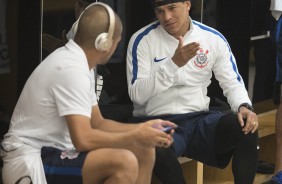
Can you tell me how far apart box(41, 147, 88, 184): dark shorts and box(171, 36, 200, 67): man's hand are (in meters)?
0.91

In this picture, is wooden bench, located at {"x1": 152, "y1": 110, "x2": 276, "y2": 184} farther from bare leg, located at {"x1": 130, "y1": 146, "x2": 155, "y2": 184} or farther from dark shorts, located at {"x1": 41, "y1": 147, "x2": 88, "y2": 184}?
dark shorts, located at {"x1": 41, "y1": 147, "x2": 88, "y2": 184}

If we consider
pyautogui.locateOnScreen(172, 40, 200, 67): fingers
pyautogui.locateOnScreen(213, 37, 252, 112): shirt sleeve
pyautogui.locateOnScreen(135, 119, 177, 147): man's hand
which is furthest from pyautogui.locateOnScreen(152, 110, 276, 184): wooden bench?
pyautogui.locateOnScreen(135, 119, 177, 147): man's hand

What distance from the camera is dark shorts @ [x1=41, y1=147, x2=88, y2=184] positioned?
3365 millimetres

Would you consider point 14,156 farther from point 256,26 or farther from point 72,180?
point 256,26

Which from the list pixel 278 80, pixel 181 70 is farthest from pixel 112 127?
pixel 278 80

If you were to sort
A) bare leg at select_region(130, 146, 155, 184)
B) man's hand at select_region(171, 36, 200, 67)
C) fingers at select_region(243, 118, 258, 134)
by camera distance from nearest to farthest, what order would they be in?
bare leg at select_region(130, 146, 155, 184)
man's hand at select_region(171, 36, 200, 67)
fingers at select_region(243, 118, 258, 134)

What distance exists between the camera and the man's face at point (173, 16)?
4.37 meters

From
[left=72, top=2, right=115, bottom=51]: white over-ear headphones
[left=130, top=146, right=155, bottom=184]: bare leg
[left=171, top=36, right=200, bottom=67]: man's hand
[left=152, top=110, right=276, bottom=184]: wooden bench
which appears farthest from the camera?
[left=152, top=110, right=276, bottom=184]: wooden bench

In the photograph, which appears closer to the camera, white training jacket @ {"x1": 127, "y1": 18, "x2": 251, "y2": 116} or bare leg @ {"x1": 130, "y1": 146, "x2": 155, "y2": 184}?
bare leg @ {"x1": 130, "y1": 146, "x2": 155, "y2": 184}

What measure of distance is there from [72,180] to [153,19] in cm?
176

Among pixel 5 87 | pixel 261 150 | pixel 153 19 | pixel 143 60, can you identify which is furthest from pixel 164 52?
pixel 261 150

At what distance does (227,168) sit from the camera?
516 centimetres

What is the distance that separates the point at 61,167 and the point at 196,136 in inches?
44.5

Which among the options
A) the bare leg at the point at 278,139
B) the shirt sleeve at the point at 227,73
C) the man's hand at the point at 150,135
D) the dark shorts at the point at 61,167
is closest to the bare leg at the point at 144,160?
the man's hand at the point at 150,135
